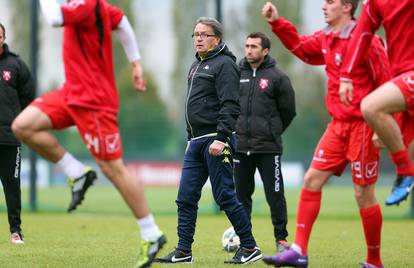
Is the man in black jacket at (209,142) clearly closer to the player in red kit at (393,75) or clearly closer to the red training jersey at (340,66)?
the red training jersey at (340,66)

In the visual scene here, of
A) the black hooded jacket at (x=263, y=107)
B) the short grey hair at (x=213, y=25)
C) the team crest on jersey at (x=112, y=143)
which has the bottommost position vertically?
the black hooded jacket at (x=263, y=107)

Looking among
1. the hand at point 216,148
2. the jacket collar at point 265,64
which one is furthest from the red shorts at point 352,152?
the jacket collar at point 265,64

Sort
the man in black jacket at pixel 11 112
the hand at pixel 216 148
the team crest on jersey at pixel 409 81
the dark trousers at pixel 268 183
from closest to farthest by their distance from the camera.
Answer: the team crest on jersey at pixel 409 81
the hand at pixel 216 148
the dark trousers at pixel 268 183
the man in black jacket at pixel 11 112

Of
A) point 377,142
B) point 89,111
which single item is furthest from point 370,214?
point 89,111

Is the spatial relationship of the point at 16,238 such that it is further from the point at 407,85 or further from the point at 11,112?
the point at 407,85

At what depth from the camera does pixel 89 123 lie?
6785 mm

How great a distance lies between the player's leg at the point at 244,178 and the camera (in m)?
9.76

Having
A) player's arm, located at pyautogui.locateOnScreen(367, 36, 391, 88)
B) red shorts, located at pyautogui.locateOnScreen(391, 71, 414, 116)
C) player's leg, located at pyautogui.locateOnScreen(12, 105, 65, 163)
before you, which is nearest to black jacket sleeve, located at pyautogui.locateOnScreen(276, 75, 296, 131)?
player's arm, located at pyautogui.locateOnScreen(367, 36, 391, 88)

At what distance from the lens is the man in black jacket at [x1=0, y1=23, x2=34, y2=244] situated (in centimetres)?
1011

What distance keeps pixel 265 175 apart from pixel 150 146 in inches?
524

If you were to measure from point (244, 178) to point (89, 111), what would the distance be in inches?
132

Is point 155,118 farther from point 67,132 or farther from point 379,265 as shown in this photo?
point 379,265

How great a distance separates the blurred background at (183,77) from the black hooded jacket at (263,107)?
5.82 meters

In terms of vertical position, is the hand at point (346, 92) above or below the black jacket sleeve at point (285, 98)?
above
